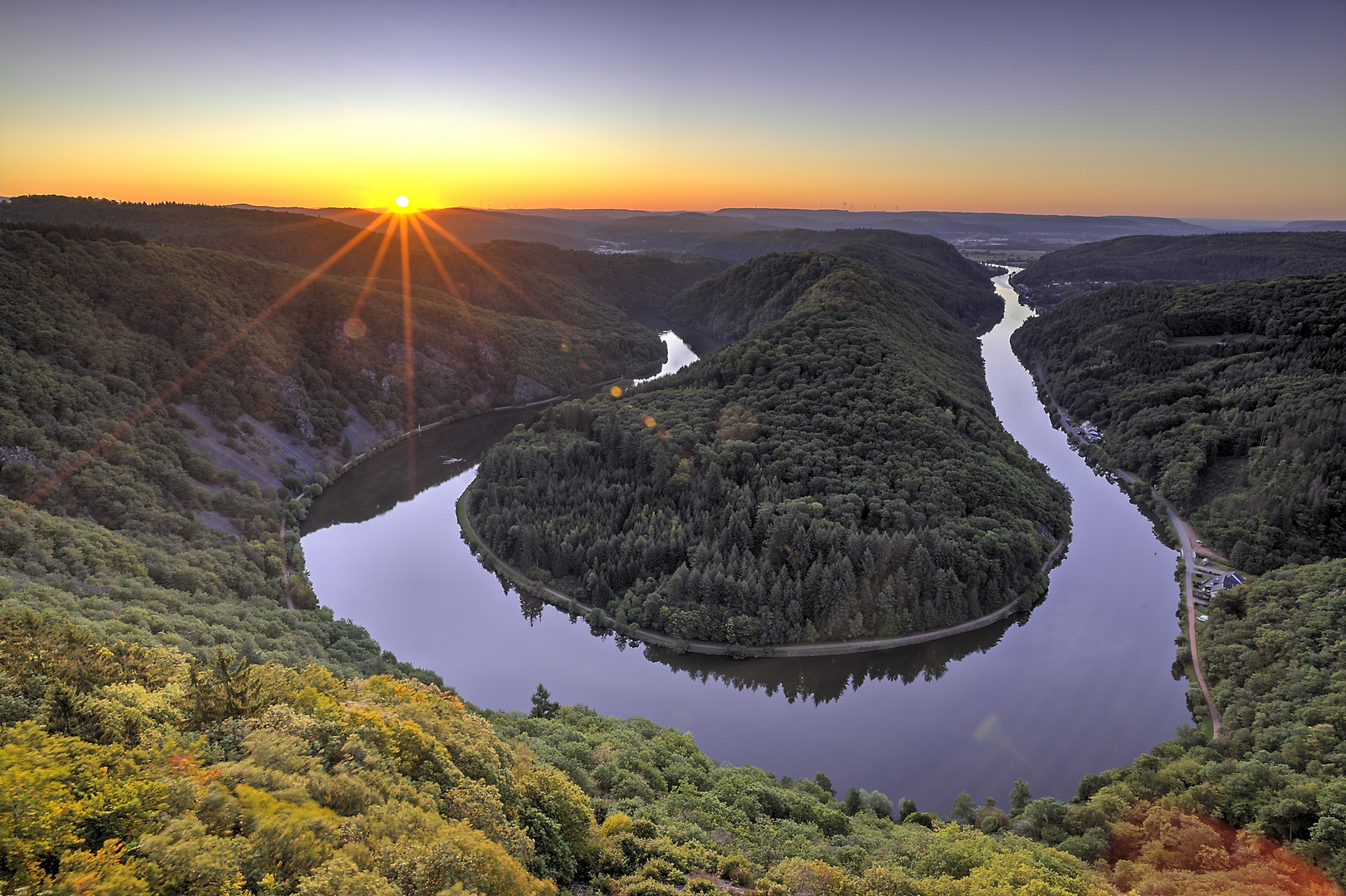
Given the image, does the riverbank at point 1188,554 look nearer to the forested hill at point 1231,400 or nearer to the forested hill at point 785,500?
the forested hill at point 1231,400

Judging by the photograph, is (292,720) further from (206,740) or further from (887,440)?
(887,440)

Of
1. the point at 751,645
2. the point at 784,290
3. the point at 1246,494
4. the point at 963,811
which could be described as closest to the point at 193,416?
the point at 751,645

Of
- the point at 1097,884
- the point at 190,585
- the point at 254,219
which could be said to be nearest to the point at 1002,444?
the point at 1097,884

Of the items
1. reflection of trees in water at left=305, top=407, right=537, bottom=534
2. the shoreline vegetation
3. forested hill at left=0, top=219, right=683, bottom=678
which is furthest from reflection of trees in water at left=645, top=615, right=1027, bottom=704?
reflection of trees in water at left=305, top=407, right=537, bottom=534

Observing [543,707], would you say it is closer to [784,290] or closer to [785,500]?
[785,500]

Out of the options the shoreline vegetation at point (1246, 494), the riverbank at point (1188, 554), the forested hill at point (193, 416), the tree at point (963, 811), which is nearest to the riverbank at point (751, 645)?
the riverbank at point (1188, 554)
